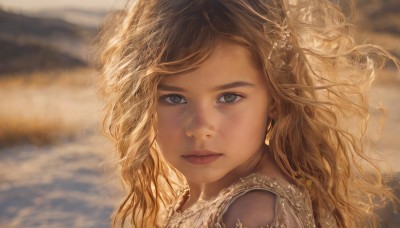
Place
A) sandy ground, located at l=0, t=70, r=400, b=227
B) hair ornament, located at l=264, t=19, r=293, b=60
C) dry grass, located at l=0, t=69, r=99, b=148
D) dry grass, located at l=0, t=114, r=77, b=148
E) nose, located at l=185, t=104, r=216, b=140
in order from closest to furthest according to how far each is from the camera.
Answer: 1. nose, located at l=185, t=104, r=216, b=140
2. hair ornament, located at l=264, t=19, r=293, b=60
3. sandy ground, located at l=0, t=70, r=400, b=227
4. dry grass, located at l=0, t=114, r=77, b=148
5. dry grass, located at l=0, t=69, r=99, b=148

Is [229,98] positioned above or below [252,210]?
above

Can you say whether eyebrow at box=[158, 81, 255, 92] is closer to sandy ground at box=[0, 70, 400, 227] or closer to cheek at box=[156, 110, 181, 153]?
cheek at box=[156, 110, 181, 153]

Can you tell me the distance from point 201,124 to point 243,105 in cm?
14

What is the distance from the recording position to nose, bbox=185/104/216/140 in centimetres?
196

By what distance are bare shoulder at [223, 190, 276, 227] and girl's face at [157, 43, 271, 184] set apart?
13cm

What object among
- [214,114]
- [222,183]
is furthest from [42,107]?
[214,114]

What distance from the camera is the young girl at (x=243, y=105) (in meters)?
1.98

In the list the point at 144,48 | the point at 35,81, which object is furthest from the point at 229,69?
the point at 35,81

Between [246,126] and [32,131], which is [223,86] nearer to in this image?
[246,126]

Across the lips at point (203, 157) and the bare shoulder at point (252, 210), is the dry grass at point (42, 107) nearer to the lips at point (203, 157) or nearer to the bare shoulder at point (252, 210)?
the lips at point (203, 157)

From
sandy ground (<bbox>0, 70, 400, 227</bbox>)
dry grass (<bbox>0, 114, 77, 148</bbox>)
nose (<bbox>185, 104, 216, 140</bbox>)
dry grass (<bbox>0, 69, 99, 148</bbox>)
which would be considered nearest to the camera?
nose (<bbox>185, 104, 216, 140</bbox>)

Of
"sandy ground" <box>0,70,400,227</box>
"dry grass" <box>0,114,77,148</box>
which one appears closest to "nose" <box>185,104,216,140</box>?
"sandy ground" <box>0,70,400,227</box>

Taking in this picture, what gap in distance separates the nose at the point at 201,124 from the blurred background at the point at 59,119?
2.22 feet

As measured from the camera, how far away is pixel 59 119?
7.61m
